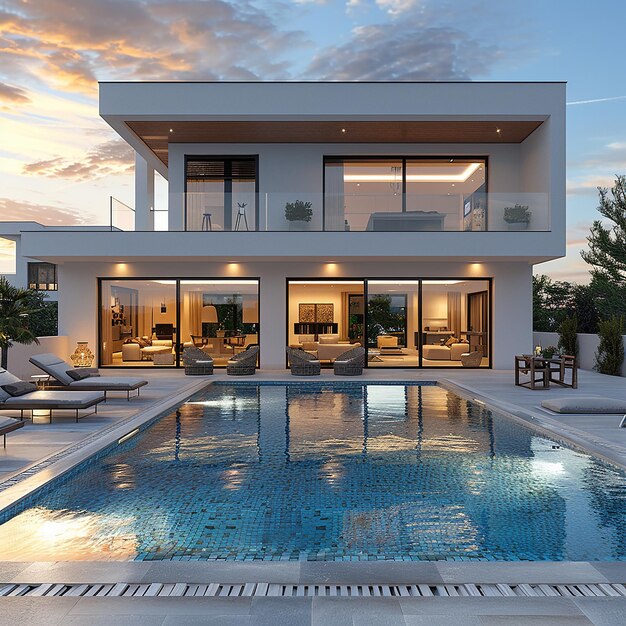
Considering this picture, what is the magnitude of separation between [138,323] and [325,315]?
222 inches

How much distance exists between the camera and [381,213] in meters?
15.0

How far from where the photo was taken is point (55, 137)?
836 inches

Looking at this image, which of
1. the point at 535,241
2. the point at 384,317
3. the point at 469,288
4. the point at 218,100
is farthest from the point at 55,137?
the point at 535,241

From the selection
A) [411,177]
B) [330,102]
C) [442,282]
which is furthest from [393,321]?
[330,102]

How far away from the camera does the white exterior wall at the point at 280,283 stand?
1638 centimetres

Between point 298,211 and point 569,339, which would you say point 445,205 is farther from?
point 569,339

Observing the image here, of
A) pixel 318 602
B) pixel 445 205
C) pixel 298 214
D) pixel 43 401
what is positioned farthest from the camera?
pixel 445 205

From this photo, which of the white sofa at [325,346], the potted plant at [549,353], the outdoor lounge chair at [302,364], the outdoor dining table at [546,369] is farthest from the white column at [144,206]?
the potted plant at [549,353]

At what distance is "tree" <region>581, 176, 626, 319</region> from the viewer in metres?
25.8

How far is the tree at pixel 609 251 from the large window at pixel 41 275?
124ft

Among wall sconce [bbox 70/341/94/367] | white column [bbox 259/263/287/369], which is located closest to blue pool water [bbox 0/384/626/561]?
wall sconce [bbox 70/341/94/367]

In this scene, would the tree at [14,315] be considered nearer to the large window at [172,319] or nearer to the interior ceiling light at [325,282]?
the large window at [172,319]

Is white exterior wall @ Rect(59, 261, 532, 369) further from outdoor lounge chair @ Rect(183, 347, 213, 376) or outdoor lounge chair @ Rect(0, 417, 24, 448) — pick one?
outdoor lounge chair @ Rect(0, 417, 24, 448)

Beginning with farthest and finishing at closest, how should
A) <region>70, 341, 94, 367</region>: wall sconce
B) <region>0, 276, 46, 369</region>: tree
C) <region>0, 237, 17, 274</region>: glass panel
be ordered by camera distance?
<region>0, 237, 17, 274</region>: glass panel, <region>70, 341, 94, 367</region>: wall sconce, <region>0, 276, 46, 369</region>: tree
